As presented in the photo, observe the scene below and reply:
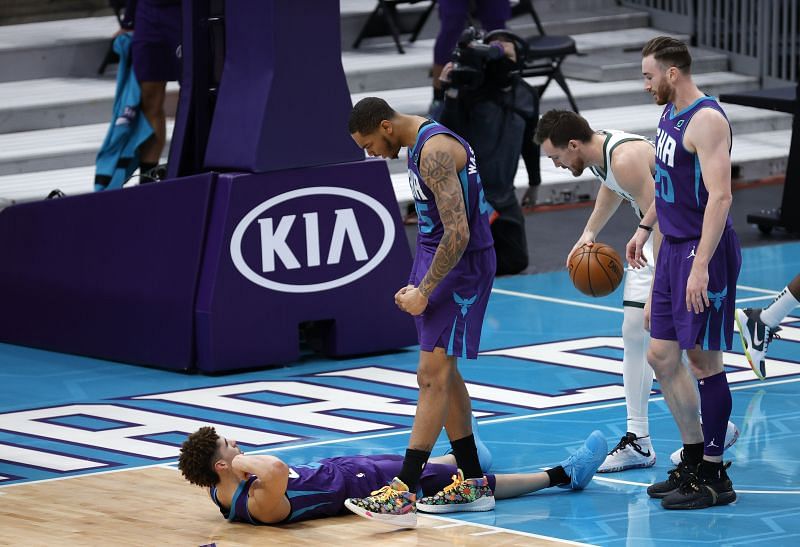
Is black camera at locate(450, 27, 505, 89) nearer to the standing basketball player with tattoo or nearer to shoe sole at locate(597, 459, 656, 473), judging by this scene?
shoe sole at locate(597, 459, 656, 473)

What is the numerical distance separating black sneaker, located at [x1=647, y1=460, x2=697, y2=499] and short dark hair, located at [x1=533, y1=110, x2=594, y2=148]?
151 centimetres

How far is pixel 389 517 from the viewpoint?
714 cm

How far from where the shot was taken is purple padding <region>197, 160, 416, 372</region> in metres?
10.3

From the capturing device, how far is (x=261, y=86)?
10336mm

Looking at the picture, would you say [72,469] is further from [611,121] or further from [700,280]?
[611,121]

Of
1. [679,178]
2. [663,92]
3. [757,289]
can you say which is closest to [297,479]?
[679,178]

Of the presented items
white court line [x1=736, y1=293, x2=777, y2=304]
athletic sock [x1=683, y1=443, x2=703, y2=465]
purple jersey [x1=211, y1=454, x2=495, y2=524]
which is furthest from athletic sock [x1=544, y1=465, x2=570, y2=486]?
white court line [x1=736, y1=293, x2=777, y2=304]

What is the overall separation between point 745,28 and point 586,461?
12352mm

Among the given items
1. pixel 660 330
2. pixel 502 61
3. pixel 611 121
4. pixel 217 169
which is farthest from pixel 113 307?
pixel 611 121

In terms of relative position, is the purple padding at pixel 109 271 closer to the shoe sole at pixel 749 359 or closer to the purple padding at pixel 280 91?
the purple padding at pixel 280 91

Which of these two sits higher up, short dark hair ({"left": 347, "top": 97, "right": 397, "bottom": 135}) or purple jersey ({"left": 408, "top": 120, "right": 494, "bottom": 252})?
short dark hair ({"left": 347, "top": 97, "right": 397, "bottom": 135})

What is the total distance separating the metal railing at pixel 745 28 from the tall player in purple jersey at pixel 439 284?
11.9 metres

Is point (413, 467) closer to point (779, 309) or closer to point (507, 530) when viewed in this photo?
point (507, 530)

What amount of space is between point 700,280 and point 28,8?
12.6 metres
